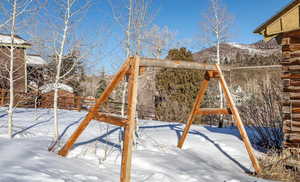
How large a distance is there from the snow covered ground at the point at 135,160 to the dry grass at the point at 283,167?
36 centimetres

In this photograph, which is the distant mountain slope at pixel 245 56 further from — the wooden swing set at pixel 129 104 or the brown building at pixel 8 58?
the wooden swing set at pixel 129 104

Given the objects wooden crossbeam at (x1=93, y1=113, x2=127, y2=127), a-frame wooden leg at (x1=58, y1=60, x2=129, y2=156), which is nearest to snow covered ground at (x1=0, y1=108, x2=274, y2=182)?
a-frame wooden leg at (x1=58, y1=60, x2=129, y2=156)

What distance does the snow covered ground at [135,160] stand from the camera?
3.42 m

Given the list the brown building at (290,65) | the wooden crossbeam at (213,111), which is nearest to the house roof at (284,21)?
the brown building at (290,65)

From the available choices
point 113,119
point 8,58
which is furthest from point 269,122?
point 8,58

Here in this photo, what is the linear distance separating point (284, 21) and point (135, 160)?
420cm

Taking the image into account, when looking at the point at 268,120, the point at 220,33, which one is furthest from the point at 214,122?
the point at 268,120

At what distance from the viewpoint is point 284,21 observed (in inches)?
226

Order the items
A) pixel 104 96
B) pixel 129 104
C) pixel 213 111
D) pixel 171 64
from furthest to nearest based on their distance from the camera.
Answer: pixel 213 111
pixel 171 64
pixel 104 96
pixel 129 104

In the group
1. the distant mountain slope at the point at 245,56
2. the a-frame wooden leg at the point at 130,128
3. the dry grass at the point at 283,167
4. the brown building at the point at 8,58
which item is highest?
the distant mountain slope at the point at 245,56

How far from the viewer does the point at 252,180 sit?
454cm

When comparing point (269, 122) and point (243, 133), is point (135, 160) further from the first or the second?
point (269, 122)

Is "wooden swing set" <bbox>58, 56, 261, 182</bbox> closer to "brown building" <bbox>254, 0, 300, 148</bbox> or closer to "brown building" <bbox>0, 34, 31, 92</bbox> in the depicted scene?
"brown building" <bbox>254, 0, 300, 148</bbox>

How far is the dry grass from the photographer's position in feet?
16.6
